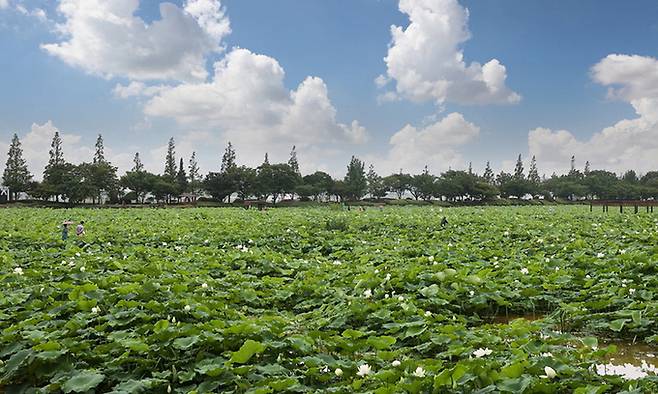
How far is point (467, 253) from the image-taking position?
396 inches

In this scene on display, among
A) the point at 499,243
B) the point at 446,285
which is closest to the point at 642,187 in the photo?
the point at 499,243

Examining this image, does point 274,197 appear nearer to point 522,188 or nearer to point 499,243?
point 522,188

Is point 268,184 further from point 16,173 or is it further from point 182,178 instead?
point 16,173

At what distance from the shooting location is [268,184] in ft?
254

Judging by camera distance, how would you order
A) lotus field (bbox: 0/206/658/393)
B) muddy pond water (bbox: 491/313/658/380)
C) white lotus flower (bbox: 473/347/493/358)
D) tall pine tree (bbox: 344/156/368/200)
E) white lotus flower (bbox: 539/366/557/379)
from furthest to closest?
1. tall pine tree (bbox: 344/156/368/200)
2. muddy pond water (bbox: 491/313/658/380)
3. white lotus flower (bbox: 473/347/493/358)
4. lotus field (bbox: 0/206/658/393)
5. white lotus flower (bbox: 539/366/557/379)

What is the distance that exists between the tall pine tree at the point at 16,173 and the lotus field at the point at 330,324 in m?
69.2

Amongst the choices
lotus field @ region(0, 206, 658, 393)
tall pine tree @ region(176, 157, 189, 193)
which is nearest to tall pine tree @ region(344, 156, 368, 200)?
tall pine tree @ region(176, 157, 189, 193)

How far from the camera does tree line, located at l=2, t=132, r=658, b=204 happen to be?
65938 millimetres

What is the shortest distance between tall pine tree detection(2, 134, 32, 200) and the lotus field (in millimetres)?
69204

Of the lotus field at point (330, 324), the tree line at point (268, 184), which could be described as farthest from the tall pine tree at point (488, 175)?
the lotus field at point (330, 324)

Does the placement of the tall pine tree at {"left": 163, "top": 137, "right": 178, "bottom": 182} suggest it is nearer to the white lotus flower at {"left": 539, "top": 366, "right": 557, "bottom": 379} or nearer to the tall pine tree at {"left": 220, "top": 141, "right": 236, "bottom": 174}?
the tall pine tree at {"left": 220, "top": 141, "right": 236, "bottom": 174}

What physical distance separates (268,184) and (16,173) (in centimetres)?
3623

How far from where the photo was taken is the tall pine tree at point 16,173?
222 ft

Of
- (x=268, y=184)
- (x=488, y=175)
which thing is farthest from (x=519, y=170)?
(x=268, y=184)
